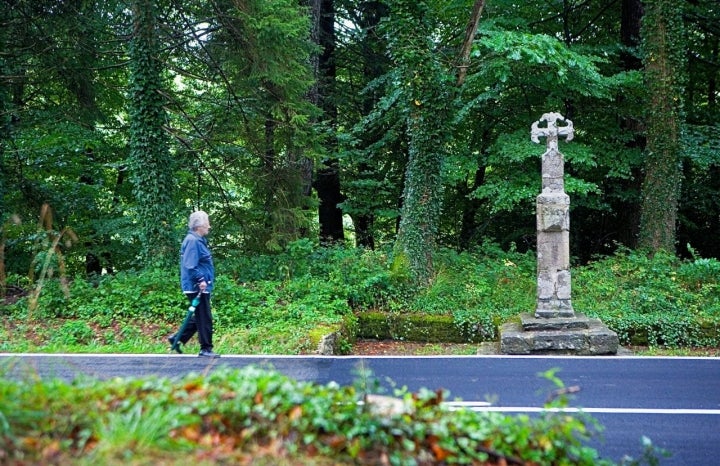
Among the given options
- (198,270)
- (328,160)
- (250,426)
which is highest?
(328,160)

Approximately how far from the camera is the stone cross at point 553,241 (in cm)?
1002

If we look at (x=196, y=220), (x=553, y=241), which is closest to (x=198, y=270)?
(x=196, y=220)

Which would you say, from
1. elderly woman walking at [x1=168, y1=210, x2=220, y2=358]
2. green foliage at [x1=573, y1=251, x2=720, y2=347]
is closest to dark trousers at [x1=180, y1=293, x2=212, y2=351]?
elderly woman walking at [x1=168, y1=210, x2=220, y2=358]

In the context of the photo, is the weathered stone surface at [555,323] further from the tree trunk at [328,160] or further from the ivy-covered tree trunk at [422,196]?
the tree trunk at [328,160]

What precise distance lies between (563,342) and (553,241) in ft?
5.38

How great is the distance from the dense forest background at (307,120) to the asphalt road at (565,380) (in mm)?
3843

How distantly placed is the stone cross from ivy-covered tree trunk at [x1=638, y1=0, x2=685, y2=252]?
548 cm

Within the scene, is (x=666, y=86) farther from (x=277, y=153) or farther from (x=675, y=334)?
(x=277, y=153)

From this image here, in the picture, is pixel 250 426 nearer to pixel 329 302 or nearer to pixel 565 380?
pixel 565 380

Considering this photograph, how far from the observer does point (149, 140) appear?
40.9 feet

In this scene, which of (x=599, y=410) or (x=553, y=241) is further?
(x=553, y=241)

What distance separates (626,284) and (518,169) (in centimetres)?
435

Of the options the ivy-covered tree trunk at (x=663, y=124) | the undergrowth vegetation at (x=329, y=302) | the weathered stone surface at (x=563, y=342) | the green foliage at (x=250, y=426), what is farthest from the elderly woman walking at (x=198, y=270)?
the ivy-covered tree trunk at (x=663, y=124)

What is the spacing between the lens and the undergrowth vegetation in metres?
9.62
